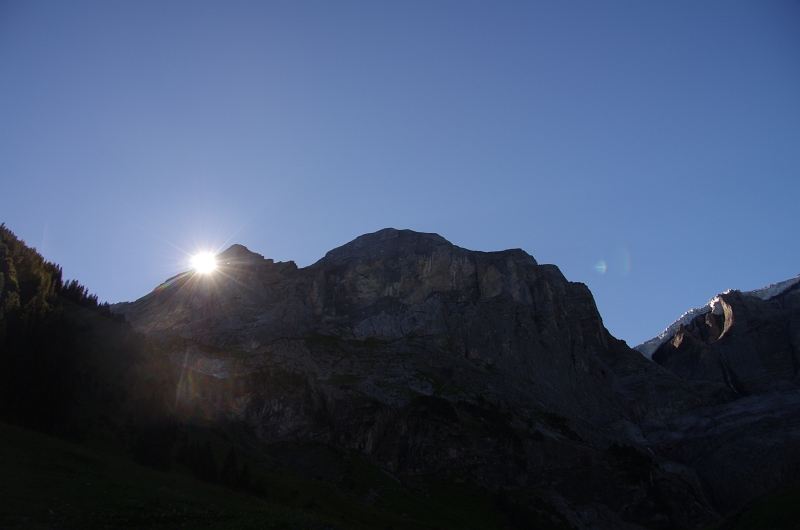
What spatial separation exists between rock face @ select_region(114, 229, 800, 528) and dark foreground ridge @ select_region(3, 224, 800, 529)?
1.58 ft

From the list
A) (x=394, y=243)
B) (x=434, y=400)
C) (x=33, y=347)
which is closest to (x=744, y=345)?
(x=434, y=400)

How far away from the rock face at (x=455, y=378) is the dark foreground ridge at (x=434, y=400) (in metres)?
0.48

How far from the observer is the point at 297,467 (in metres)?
96.8

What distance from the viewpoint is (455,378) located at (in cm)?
13625

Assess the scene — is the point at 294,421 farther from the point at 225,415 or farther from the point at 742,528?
the point at 742,528

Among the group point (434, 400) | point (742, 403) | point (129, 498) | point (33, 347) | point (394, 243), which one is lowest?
point (129, 498)

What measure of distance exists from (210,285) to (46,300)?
84.1 meters

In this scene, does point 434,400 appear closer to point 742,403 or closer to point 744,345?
point 742,403

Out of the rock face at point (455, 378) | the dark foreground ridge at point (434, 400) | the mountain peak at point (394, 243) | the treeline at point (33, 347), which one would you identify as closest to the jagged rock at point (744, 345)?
the dark foreground ridge at point (434, 400)

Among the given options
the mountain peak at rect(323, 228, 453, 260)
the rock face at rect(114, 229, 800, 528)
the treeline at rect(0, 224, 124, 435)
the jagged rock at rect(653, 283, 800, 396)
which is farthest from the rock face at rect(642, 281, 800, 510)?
the treeline at rect(0, 224, 124, 435)

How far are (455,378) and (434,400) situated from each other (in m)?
15.8

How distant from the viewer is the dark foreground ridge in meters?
90.5

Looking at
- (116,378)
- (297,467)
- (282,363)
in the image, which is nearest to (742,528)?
(297,467)

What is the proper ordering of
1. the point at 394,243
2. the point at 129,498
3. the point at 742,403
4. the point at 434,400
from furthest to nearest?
the point at 394,243, the point at 742,403, the point at 434,400, the point at 129,498
